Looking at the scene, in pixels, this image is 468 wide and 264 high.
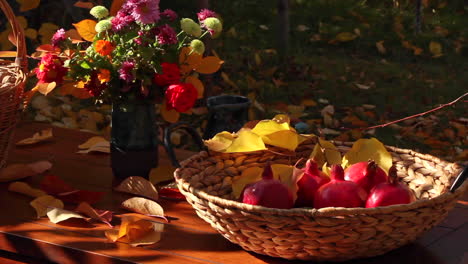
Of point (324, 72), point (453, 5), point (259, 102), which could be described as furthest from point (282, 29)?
point (453, 5)

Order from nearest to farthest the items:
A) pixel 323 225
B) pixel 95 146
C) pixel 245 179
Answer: pixel 323 225 < pixel 245 179 < pixel 95 146

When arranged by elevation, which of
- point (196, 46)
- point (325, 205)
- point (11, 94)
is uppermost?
point (196, 46)

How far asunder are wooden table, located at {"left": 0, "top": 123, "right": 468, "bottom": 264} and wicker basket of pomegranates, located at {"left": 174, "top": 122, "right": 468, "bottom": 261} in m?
0.07

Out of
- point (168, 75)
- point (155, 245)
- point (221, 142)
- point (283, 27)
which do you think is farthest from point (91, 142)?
point (283, 27)

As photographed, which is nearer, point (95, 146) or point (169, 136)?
point (169, 136)

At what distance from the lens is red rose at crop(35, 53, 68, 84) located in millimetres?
1854

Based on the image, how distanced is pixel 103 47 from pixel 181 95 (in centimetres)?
23

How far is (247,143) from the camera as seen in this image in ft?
5.49

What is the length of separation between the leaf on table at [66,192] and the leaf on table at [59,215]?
0.09 m

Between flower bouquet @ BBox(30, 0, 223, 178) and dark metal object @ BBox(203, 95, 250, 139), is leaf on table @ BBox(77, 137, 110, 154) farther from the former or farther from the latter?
dark metal object @ BBox(203, 95, 250, 139)

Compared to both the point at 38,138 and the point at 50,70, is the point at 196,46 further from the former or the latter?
the point at 38,138

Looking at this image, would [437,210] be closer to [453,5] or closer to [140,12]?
[140,12]

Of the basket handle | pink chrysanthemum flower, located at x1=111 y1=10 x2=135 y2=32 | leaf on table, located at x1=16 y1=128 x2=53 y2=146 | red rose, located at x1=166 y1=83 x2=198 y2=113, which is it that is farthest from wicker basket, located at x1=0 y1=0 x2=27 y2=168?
red rose, located at x1=166 y1=83 x2=198 y2=113

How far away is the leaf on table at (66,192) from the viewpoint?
71.3 inches
